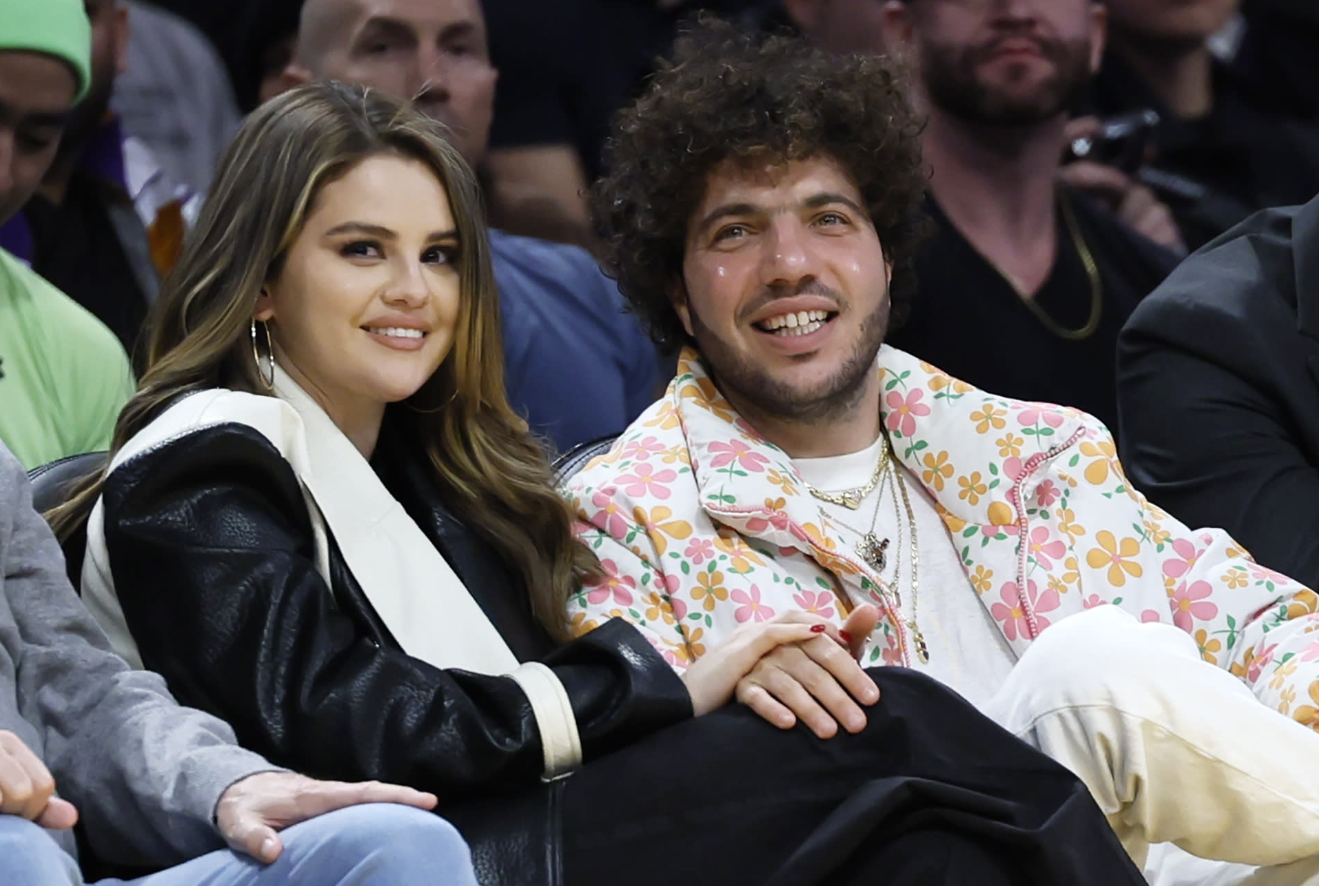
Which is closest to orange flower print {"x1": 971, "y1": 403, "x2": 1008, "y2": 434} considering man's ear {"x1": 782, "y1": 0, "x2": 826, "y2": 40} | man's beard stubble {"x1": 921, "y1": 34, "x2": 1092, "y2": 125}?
man's beard stubble {"x1": 921, "y1": 34, "x2": 1092, "y2": 125}

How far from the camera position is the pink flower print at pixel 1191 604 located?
235 centimetres

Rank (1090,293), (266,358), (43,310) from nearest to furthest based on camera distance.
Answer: (266,358), (43,310), (1090,293)

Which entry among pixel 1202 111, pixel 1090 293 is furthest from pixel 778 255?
pixel 1202 111

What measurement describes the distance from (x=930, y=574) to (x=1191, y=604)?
0.29 meters

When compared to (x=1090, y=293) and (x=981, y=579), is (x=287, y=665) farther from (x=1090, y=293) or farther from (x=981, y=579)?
(x=1090, y=293)

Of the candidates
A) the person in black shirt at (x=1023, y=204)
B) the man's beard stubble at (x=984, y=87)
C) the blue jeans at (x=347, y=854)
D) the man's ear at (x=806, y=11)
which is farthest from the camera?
the man's ear at (x=806, y=11)

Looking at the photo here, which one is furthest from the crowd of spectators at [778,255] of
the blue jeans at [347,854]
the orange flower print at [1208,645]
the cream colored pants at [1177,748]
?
the blue jeans at [347,854]

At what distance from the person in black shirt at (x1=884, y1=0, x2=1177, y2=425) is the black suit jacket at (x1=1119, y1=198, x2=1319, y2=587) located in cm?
62

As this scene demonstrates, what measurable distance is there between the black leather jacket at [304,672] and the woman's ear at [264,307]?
29 centimetres

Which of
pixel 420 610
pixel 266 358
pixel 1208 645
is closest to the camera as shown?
pixel 420 610

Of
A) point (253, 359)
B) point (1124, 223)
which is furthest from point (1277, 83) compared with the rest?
point (253, 359)

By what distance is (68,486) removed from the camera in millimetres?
2176

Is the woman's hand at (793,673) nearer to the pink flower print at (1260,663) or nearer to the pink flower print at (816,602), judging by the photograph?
the pink flower print at (816,602)

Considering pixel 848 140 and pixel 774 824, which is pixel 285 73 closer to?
pixel 848 140
